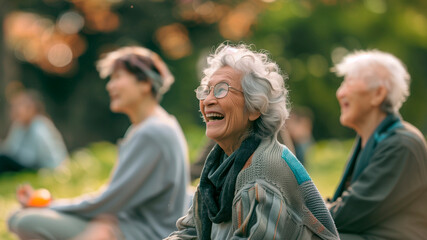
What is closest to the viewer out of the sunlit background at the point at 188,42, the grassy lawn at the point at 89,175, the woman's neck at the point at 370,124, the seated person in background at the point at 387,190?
the seated person in background at the point at 387,190

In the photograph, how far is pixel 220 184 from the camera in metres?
3.44

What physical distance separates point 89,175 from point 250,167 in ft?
28.9

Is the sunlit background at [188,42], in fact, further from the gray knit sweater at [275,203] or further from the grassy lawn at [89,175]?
the gray knit sweater at [275,203]

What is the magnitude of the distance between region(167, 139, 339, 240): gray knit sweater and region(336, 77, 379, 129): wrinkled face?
5.95ft

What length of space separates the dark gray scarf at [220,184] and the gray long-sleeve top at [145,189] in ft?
5.42

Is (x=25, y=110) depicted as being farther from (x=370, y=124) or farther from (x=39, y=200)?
(x=370, y=124)

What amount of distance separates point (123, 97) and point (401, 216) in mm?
2313

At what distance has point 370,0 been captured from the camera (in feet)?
64.6

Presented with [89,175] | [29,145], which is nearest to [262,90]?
[89,175]

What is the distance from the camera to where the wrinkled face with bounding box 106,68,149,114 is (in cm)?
555

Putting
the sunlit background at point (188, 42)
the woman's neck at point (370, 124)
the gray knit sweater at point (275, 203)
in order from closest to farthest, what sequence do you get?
the gray knit sweater at point (275, 203) < the woman's neck at point (370, 124) < the sunlit background at point (188, 42)

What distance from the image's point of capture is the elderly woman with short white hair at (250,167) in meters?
3.23

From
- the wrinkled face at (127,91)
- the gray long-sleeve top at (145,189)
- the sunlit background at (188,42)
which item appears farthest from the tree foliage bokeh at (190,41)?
the gray long-sleeve top at (145,189)

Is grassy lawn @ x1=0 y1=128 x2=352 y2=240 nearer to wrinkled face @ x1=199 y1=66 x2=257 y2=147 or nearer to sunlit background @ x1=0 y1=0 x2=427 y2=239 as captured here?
sunlit background @ x1=0 y1=0 x2=427 y2=239
